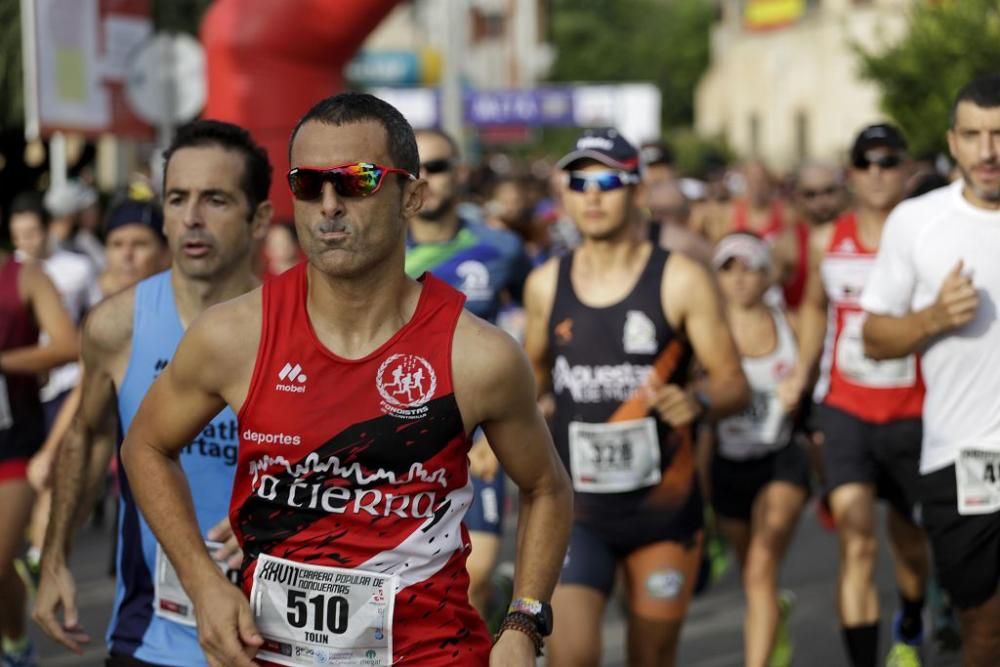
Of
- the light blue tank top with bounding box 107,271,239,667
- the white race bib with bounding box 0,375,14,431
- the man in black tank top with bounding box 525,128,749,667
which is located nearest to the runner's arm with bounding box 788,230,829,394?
the man in black tank top with bounding box 525,128,749,667

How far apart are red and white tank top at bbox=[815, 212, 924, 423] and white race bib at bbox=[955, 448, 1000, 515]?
1731mm

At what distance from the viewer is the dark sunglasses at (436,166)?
7.71 m

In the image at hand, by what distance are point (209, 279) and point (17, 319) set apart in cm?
281

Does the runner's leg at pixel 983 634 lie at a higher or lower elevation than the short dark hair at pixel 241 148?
lower

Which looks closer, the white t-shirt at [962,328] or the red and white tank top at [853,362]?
the white t-shirt at [962,328]

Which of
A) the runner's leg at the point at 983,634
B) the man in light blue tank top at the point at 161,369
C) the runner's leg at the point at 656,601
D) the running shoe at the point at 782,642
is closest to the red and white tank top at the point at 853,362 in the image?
the running shoe at the point at 782,642

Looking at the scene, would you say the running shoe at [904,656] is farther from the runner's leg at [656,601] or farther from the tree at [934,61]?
the tree at [934,61]

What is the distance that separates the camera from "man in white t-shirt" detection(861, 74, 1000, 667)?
551 cm

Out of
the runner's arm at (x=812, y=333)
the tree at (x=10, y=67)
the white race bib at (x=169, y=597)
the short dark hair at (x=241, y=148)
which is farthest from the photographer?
the tree at (x=10, y=67)

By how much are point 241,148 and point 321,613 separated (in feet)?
5.83

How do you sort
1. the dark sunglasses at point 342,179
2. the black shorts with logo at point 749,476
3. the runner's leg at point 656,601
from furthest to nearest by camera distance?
the black shorts with logo at point 749,476
the runner's leg at point 656,601
the dark sunglasses at point 342,179

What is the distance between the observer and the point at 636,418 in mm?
6066

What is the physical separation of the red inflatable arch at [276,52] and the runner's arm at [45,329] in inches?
148

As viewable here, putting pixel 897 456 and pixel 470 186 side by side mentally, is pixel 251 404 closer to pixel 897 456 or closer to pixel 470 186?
pixel 897 456
